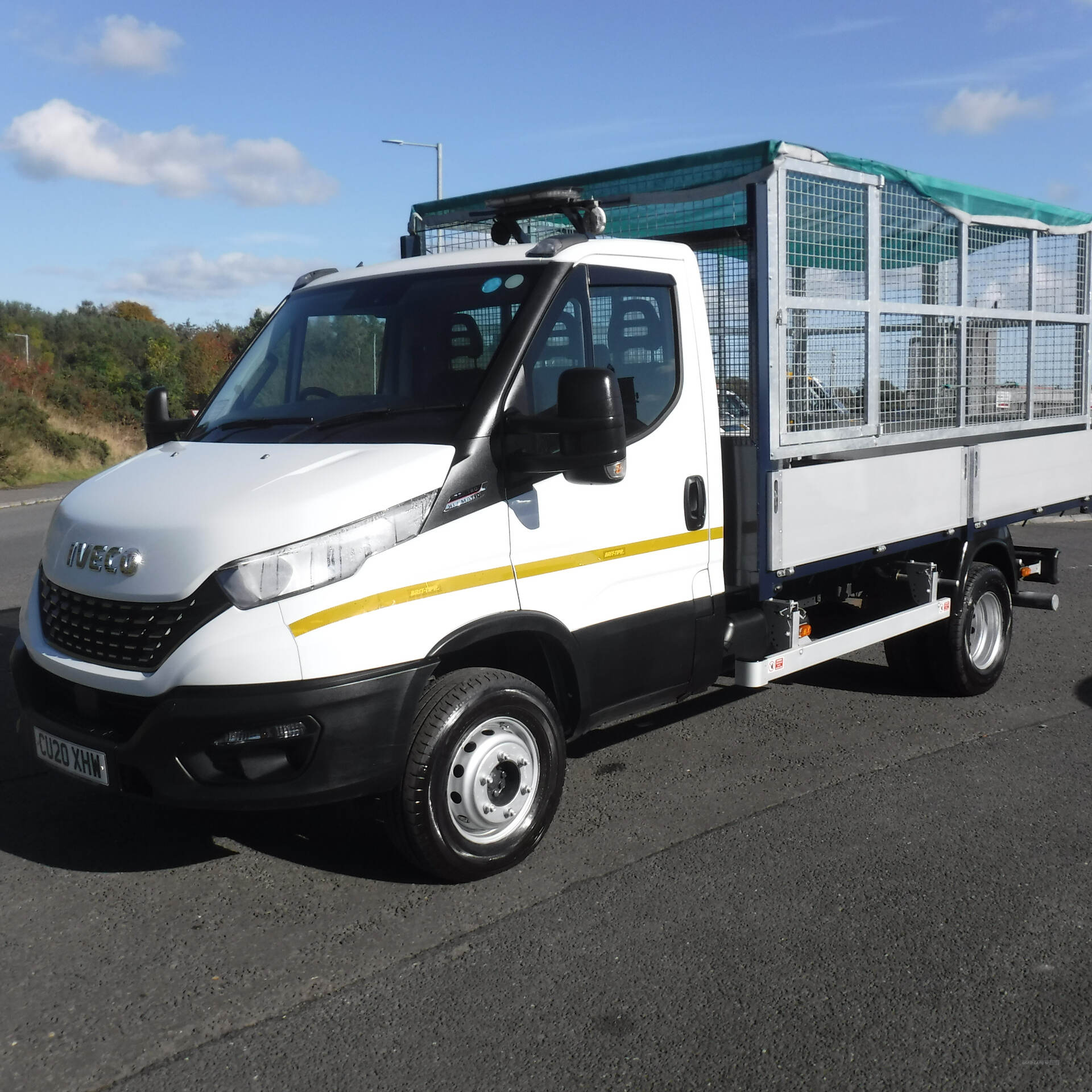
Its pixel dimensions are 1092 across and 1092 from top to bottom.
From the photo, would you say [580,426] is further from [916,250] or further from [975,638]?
[975,638]

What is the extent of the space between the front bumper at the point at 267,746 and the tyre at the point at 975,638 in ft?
12.8

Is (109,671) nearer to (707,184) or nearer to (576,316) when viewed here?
(576,316)

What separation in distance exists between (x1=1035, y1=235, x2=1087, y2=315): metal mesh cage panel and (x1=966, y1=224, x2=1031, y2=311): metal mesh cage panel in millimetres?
167

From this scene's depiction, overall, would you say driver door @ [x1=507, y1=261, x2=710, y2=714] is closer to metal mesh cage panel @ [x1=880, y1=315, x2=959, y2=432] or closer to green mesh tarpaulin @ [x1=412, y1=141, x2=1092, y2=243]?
green mesh tarpaulin @ [x1=412, y1=141, x2=1092, y2=243]

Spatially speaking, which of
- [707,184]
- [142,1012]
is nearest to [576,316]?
[707,184]

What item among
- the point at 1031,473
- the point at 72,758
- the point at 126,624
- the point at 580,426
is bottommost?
the point at 72,758

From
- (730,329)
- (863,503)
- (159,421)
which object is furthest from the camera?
(863,503)

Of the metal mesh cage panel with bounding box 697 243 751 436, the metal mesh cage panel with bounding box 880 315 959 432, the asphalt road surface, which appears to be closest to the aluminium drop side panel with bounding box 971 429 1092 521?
the metal mesh cage panel with bounding box 880 315 959 432

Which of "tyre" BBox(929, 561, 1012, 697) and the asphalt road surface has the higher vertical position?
"tyre" BBox(929, 561, 1012, 697)

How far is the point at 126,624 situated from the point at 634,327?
241 centimetres

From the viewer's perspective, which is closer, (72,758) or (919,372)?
(72,758)

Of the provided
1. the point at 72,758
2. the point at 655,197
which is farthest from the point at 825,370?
the point at 72,758

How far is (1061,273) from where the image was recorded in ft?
25.6

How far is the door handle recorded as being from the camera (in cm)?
502
